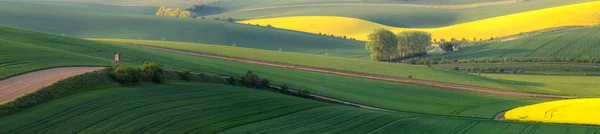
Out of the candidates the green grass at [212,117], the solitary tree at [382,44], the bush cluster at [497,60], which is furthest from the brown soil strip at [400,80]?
the solitary tree at [382,44]

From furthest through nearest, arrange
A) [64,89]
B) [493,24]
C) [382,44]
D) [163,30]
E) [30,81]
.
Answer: [493,24] < [382,44] < [163,30] < [30,81] < [64,89]

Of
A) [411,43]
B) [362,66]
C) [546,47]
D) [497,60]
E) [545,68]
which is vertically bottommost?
[545,68]

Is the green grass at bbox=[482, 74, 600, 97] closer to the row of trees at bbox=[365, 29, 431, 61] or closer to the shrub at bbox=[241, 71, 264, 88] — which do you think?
the row of trees at bbox=[365, 29, 431, 61]

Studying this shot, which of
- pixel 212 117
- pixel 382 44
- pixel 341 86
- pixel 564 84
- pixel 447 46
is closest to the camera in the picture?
pixel 212 117

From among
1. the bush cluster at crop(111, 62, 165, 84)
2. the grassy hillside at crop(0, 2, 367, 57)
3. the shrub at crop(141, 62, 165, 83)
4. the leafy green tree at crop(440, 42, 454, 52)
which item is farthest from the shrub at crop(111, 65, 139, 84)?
the leafy green tree at crop(440, 42, 454, 52)

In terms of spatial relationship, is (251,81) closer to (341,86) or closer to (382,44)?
(341,86)

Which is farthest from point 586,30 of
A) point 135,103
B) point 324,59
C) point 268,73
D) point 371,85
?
point 135,103

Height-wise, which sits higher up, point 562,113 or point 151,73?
point 151,73

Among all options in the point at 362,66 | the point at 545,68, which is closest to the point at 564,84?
the point at 545,68
